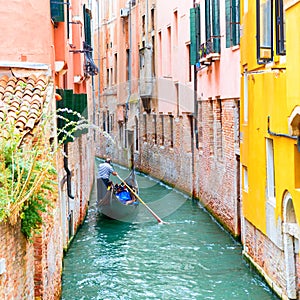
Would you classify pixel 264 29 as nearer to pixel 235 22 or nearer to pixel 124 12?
pixel 235 22

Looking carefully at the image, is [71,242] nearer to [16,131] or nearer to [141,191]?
[16,131]

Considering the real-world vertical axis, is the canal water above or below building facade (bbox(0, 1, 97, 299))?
below

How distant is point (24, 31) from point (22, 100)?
179 centimetres

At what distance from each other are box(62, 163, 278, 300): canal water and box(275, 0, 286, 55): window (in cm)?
307

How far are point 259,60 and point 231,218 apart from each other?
14.7 ft

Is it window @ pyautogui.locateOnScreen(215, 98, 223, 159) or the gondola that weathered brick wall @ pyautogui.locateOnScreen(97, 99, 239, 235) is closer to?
window @ pyautogui.locateOnScreen(215, 98, 223, 159)

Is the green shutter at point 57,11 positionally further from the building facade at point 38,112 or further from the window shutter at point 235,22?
the window shutter at point 235,22

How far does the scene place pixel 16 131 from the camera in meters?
6.93

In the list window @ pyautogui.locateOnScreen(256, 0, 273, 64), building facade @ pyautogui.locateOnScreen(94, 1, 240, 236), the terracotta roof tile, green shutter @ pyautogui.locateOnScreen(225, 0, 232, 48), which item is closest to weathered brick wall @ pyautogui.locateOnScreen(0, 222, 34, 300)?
the terracotta roof tile

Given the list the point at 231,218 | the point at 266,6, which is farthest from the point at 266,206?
the point at 231,218

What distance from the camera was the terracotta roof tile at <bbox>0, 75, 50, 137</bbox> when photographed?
7.17 m

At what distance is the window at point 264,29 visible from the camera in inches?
345

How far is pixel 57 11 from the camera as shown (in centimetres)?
1032

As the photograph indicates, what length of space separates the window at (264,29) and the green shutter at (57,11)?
2832 millimetres
